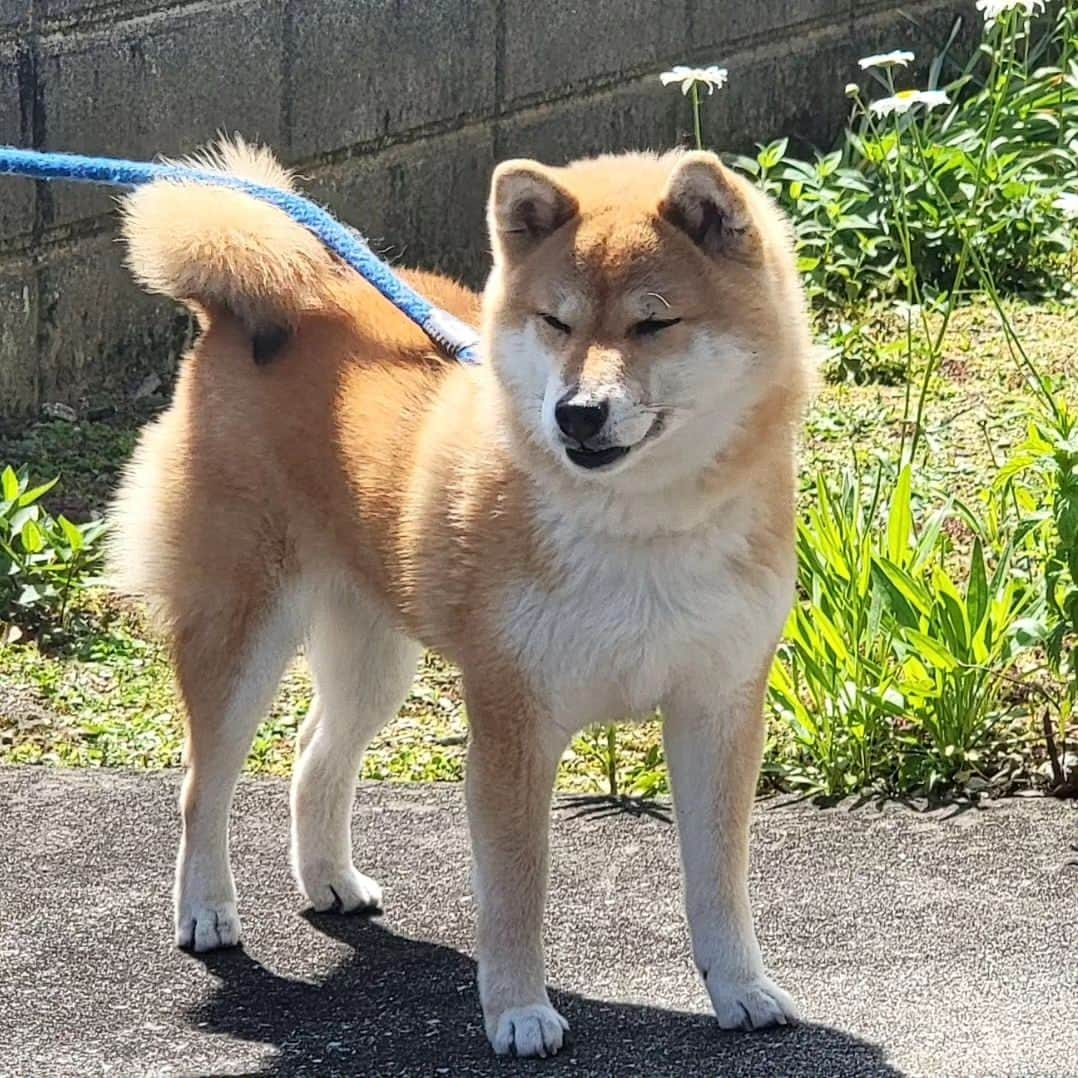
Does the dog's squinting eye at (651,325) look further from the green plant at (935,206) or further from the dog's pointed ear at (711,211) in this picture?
the green plant at (935,206)

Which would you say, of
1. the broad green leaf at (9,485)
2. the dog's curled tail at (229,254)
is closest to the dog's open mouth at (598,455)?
the dog's curled tail at (229,254)

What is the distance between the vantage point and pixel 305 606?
4.19 meters

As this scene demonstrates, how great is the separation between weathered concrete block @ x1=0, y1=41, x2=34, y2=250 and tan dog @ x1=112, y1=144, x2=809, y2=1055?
98.2 inches

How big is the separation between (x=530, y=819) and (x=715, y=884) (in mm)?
365

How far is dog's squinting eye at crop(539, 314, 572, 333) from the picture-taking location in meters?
3.52

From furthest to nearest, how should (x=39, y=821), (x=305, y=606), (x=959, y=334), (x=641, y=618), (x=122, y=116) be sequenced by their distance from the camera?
(x=959, y=334) → (x=122, y=116) → (x=39, y=821) → (x=305, y=606) → (x=641, y=618)

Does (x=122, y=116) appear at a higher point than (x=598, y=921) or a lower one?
higher

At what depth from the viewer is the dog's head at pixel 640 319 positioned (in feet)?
11.2

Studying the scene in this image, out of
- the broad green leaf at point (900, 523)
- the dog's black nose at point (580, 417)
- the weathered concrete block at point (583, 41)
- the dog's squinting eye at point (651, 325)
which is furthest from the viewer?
the weathered concrete block at point (583, 41)

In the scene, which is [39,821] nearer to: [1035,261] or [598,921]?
[598,921]

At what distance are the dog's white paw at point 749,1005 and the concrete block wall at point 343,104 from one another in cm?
386

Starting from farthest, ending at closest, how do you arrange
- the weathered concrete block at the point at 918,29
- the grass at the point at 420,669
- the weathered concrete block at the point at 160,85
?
the weathered concrete block at the point at 918,29 → the weathered concrete block at the point at 160,85 → the grass at the point at 420,669

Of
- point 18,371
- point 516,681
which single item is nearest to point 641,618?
point 516,681

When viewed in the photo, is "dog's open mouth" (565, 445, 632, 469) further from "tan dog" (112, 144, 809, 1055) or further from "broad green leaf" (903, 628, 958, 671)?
"broad green leaf" (903, 628, 958, 671)
